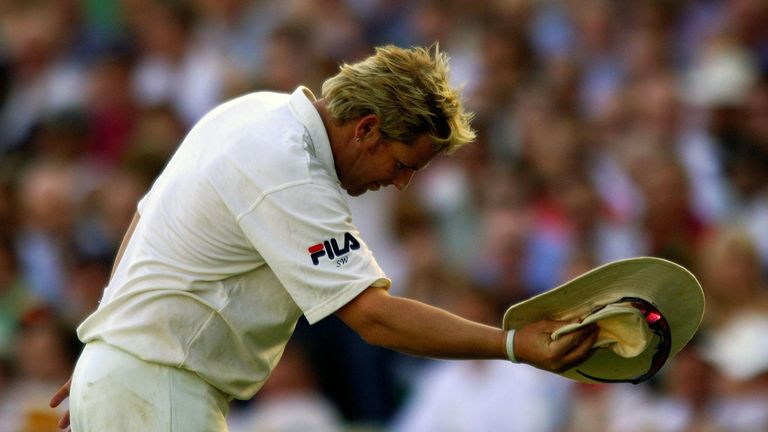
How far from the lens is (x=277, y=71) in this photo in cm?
907

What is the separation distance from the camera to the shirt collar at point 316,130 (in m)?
4.38

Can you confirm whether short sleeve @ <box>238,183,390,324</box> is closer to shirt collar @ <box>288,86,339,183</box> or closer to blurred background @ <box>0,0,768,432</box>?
shirt collar @ <box>288,86,339,183</box>

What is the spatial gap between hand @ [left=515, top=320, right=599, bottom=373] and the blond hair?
0.65 m

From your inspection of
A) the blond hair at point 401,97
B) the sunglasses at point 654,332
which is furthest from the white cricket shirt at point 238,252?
the sunglasses at point 654,332

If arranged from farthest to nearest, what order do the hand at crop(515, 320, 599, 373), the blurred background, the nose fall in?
the blurred background
the nose
the hand at crop(515, 320, 599, 373)

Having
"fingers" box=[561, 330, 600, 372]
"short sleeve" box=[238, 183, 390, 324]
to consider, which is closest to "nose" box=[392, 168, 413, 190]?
"short sleeve" box=[238, 183, 390, 324]

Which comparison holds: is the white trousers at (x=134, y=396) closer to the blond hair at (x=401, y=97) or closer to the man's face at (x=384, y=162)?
the man's face at (x=384, y=162)

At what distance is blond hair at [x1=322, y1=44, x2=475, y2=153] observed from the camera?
4.32 meters

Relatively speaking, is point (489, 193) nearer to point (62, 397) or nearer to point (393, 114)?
point (62, 397)

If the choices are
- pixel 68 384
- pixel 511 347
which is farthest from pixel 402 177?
pixel 68 384

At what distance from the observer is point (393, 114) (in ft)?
14.2

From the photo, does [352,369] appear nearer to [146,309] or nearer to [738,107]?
[738,107]

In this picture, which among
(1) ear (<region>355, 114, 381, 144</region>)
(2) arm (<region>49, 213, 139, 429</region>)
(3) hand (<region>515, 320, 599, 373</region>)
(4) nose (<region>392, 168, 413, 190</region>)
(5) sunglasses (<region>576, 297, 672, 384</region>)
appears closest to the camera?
(3) hand (<region>515, 320, 599, 373</region>)

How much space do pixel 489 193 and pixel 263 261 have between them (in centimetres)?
394
